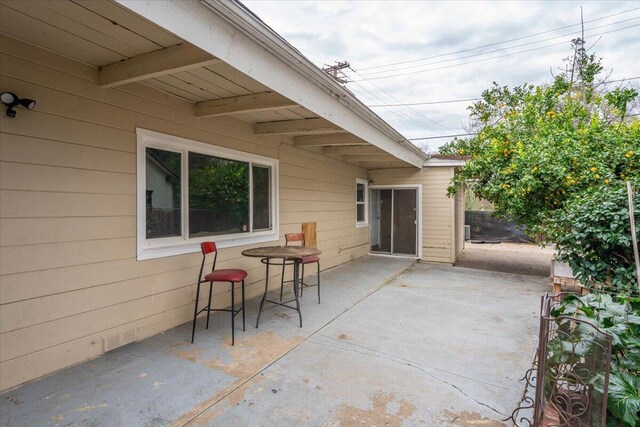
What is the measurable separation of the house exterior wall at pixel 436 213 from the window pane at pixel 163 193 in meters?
6.13

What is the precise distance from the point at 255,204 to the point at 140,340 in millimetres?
2260

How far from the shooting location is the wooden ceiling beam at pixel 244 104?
313cm

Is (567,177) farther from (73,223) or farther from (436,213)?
(73,223)

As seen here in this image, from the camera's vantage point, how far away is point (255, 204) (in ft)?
15.4

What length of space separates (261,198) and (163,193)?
5.51ft

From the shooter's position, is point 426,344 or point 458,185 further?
point 458,185

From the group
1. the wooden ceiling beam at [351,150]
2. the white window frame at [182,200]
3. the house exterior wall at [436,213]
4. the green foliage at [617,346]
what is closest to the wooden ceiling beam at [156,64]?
the white window frame at [182,200]

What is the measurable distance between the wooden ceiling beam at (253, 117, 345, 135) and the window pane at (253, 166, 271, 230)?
1.97 ft

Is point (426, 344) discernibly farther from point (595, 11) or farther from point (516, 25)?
point (595, 11)

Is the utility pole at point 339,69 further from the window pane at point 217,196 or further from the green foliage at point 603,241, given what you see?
the green foliage at point 603,241

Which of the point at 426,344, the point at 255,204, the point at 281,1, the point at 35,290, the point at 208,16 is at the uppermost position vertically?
the point at 281,1

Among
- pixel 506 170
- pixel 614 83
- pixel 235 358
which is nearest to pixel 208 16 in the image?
pixel 235 358

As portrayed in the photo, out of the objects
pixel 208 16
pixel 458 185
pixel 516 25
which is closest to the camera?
pixel 208 16

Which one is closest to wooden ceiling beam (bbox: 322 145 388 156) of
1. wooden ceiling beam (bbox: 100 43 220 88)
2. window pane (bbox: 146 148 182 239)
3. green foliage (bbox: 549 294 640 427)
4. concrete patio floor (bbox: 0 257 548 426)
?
concrete patio floor (bbox: 0 257 548 426)
